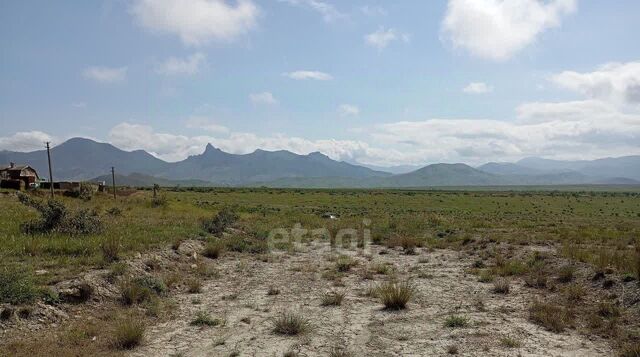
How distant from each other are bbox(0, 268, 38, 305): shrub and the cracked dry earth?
2.75 meters

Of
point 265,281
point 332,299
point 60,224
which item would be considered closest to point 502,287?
point 332,299

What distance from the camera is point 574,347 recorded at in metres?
9.07

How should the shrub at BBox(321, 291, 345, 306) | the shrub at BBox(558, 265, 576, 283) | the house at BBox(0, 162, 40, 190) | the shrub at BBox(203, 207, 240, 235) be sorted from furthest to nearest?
1. the house at BBox(0, 162, 40, 190)
2. the shrub at BBox(203, 207, 240, 235)
3. the shrub at BBox(558, 265, 576, 283)
4. the shrub at BBox(321, 291, 345, 306)

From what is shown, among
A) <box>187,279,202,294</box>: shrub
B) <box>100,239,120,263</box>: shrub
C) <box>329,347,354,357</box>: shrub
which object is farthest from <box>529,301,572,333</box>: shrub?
<box>100,239,120,263</box>: shrub

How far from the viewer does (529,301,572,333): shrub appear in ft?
33.6

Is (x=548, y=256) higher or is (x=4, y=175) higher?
(x=4, y=175)

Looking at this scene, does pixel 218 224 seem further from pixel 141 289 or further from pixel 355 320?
pixel 355 320

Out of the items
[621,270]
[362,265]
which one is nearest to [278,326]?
[362,265]

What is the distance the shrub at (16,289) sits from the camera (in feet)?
32.5

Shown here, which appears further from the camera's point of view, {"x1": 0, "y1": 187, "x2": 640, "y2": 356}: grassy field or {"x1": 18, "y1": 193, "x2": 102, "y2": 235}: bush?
{"x1": 18, "y1": 193, "x2": 102, "y2": 235}: bush

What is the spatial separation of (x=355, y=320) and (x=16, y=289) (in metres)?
7.42

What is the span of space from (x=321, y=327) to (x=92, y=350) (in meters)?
4.53

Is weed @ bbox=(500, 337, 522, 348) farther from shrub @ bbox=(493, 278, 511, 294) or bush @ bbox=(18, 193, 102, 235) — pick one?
bush @ bbox=(18, 193, 102, 235)

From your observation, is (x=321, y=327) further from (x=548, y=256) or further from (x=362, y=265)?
(x=548, y=256)
